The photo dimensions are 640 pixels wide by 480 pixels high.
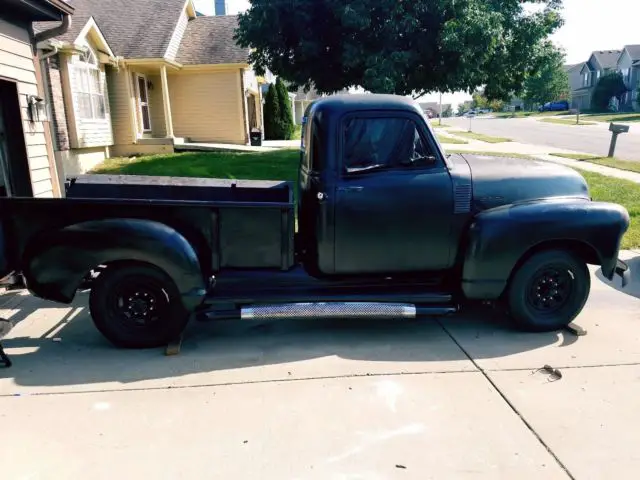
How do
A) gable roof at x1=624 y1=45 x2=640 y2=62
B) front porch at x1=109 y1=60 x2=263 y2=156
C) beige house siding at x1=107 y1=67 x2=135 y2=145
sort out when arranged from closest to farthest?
1. beige house siding at x1=107 y1=67 x2=135 y2=145
2. front porch at x1=109 y1=60 x2=263 y2=156
3. gable roof at x1=624 y1=45 x2=640 y2=62

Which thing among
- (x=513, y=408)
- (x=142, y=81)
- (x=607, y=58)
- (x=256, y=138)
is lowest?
(x=513, y=408)

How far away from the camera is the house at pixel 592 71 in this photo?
78812 millimetres

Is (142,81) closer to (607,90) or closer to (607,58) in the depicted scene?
(607,90)

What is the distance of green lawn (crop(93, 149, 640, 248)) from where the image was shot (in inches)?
421

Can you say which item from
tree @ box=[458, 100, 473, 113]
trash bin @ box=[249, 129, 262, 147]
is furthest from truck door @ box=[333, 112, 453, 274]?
tree @ box=[458, 100, 473, 113]

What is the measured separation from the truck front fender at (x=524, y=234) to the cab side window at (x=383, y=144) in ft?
2.44

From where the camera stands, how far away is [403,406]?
3355 mm

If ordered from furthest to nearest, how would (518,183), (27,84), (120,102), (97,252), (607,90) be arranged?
(607,90) < (120,102) < (27,84) < (518,183) < (97,252)

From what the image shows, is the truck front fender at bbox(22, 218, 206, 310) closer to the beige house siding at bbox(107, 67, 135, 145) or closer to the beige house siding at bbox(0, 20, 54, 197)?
the beige house siding at bbox(0, 20, 54, 197)

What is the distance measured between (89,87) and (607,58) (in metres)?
85.6

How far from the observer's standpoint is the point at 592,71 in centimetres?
8325

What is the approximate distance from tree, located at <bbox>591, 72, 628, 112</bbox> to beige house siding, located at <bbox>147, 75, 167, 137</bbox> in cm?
6170

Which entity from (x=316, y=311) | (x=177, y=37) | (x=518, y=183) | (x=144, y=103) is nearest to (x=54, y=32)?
(x=316, y=311)

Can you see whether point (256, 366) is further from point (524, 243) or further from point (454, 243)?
point (524, 243)
